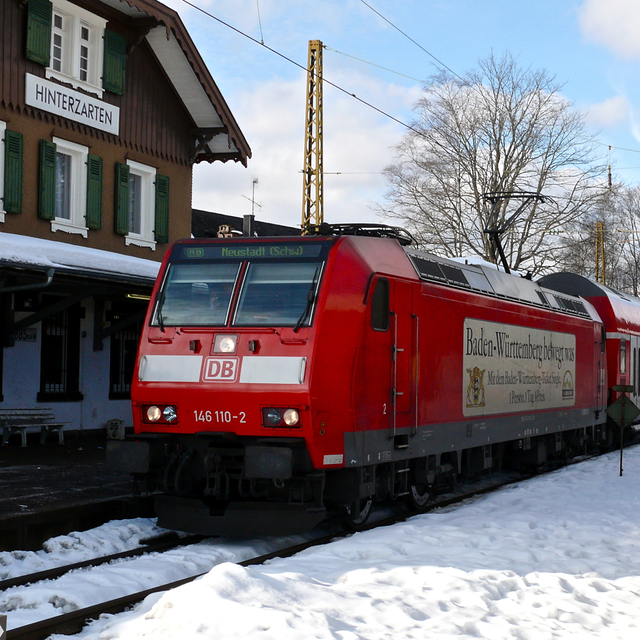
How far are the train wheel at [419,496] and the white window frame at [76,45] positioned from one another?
10243 millimetres

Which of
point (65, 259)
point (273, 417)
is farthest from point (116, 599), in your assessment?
point (65, 259)

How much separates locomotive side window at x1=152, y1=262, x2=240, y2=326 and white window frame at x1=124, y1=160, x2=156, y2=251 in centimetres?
976

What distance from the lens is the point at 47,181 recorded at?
1602 centimetres

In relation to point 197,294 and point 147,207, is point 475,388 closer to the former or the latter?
point 197,294

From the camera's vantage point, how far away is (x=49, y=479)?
35.3 feet

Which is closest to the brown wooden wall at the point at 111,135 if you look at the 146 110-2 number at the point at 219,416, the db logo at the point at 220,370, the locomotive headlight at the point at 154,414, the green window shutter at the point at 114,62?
the green window shutter at the point at 114,62

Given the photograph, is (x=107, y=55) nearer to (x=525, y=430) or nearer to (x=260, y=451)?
(x=525, y=430)

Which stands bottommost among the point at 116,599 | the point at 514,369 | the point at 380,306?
the point at 116,599

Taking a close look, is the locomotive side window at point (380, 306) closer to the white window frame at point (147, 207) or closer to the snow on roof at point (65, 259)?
the snow on roof at point (65, 259)

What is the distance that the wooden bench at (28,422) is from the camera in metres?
14.4

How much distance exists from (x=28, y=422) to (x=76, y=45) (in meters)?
6.96


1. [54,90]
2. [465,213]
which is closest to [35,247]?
[54,90]

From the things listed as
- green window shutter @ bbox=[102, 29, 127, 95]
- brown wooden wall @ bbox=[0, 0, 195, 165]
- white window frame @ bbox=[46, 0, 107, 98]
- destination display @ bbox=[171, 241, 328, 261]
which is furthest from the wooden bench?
destination display @ bbox=[171, 241, 328, 261]

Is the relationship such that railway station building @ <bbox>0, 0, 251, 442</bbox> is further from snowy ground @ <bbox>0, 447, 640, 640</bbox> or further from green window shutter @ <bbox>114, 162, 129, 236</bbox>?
snowy ground @ <bbox>0, 447, 640, 640</bbox>
